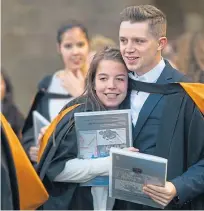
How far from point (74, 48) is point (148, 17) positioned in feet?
5.42

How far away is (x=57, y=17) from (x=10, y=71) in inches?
33.7

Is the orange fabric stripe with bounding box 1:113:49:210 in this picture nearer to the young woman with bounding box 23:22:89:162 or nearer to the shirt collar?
the shirt collar

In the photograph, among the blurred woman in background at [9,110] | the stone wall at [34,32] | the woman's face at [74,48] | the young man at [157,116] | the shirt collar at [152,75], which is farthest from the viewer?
the stone wall at [34,32]

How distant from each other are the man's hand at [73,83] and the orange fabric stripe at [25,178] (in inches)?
64.6

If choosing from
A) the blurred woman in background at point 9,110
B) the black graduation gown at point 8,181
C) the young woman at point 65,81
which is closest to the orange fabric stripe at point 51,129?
the black graduation gown at point 8,181

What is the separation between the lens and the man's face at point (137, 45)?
12.2ft

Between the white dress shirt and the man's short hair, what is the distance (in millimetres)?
171

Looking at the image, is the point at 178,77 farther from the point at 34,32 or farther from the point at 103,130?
the point at 34,32

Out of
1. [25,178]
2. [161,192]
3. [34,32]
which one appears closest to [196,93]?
[161,192]

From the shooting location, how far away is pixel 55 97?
208 inches

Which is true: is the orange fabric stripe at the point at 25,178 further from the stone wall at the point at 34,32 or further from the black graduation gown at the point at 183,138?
the stone wall at the point at 34,32

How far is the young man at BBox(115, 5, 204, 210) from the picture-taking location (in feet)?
12.1

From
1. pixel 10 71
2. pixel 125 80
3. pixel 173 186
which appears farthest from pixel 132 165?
pixel 10 71

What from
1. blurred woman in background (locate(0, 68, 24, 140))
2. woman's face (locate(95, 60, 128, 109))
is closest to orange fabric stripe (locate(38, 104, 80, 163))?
woman's face (locate(95, 60, 128, 109))
